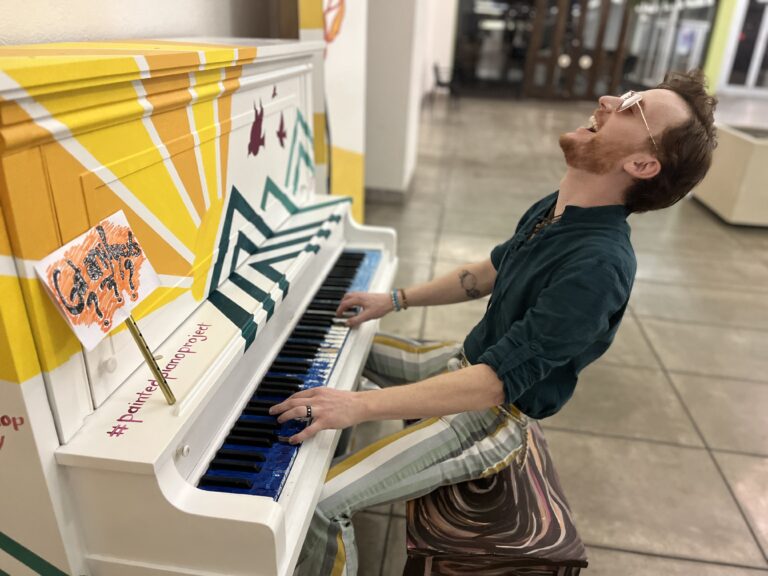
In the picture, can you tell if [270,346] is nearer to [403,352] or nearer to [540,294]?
[403,352]

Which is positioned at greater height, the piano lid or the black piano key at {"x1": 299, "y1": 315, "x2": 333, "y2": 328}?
the piano lid

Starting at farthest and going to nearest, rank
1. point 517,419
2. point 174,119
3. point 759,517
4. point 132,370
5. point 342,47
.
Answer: point 342,47 → point 759,517 → point 517,419 → point 174,119 → point 132,370

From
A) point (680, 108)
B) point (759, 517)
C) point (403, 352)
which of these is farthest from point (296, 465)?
point (759, 517)

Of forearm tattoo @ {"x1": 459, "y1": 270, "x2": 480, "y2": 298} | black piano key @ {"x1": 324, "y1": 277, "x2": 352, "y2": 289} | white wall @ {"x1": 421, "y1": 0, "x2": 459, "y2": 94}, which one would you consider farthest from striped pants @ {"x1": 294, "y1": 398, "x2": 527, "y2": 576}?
white wall @ {"x1": 421, "y1": 0, "x2": 459, "y2": 94}

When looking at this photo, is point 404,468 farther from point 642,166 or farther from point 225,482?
point 642,166

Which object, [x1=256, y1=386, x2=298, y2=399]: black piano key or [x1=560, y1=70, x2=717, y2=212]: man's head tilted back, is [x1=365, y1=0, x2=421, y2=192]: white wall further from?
[x1=256, y1=386, x2=298, y2=399]: black piano key

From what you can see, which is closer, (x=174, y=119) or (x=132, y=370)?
(x=132, y=370)

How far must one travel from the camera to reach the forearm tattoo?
191 cm

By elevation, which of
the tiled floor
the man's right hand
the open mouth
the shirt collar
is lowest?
the tiled floor

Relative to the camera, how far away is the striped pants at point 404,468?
4.72ft

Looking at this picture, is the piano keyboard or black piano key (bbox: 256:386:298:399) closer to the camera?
the piano keyboard

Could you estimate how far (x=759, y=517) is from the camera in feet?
7.55

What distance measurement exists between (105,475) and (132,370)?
0.79 feet

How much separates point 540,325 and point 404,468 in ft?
1.68
